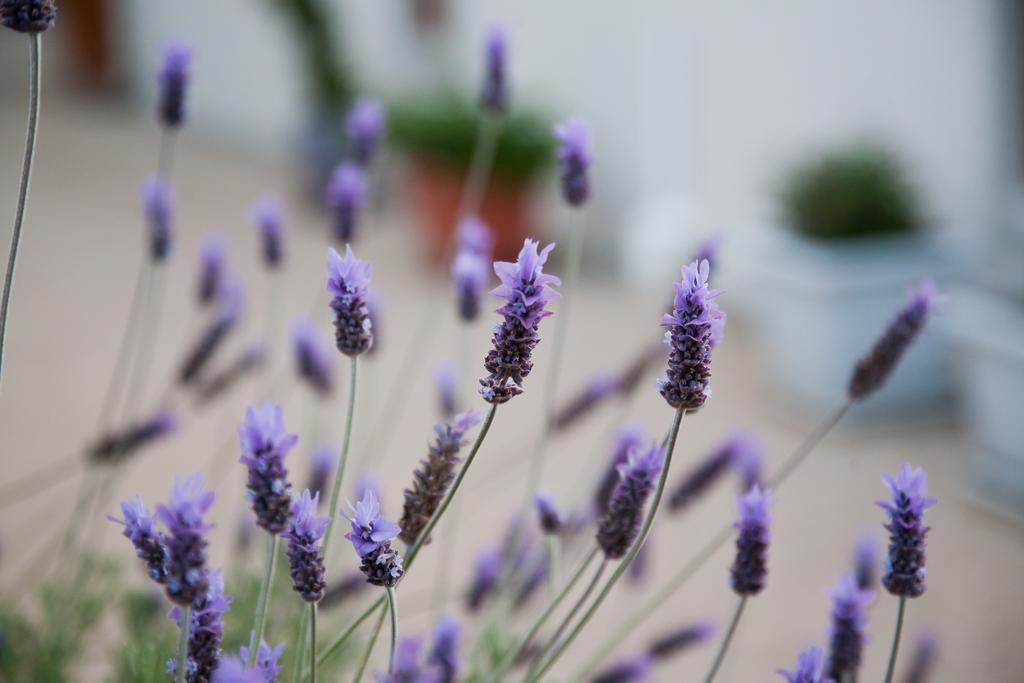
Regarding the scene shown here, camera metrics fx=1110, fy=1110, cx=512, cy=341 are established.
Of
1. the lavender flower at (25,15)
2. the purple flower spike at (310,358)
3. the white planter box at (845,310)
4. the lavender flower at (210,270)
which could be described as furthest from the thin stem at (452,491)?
the white planter box at (845,310)

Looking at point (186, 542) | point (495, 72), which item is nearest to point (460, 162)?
point (495, 72)

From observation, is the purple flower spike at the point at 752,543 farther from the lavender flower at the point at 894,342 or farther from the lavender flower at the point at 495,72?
the lavender flower at the point at 495,72

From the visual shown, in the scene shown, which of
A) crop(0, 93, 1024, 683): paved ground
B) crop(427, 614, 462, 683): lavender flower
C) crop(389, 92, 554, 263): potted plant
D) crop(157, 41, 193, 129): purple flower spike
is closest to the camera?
crop(427, 614, 462, 683): lavender flower

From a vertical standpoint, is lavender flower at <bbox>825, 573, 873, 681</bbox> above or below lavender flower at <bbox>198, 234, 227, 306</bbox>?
below

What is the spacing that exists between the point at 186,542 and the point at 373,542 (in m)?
0.13

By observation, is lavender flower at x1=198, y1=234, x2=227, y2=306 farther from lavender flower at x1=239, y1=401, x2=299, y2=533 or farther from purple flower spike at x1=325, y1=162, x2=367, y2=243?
lavender flower at x1=239, y1=401, x2=299, y2=533

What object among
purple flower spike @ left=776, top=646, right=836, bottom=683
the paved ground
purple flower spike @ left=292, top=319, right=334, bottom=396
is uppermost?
the paved ground

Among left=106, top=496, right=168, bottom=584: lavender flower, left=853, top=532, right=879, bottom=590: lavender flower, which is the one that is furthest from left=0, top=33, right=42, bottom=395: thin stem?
left=853, top=532, right=879, bottom=590: lavender flower

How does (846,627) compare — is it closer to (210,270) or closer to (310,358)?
(310,358)

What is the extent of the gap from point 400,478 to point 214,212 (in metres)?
3.51

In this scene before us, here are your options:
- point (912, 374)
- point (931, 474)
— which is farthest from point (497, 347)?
point (912, 374)

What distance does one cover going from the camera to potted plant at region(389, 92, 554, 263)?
4906 mm

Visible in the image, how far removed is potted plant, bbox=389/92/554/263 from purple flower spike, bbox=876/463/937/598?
4186 millimetres

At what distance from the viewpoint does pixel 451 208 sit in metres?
4.97
